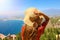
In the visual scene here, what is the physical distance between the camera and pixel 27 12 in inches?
184

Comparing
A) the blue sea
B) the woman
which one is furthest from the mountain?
the blue sea

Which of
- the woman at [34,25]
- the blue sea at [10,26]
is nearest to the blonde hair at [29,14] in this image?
the woman at [34,25]

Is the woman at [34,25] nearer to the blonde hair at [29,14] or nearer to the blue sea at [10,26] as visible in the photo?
the blonde hair at [29,14]

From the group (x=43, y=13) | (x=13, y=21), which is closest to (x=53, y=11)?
(x=43, y=13)

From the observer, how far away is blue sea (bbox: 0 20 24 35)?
4.73m

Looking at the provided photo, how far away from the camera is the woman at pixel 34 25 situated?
462 cm

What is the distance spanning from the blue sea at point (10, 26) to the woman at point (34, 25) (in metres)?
0.11

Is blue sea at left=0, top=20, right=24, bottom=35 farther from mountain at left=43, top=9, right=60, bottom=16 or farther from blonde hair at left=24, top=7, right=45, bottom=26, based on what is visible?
mountain at left=43, top=9, right=60, bottom=16

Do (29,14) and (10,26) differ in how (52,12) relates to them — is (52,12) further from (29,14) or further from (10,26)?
(10,26)

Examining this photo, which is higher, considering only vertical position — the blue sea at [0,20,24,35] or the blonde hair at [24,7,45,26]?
the blonde hair at [24,7,45,26]

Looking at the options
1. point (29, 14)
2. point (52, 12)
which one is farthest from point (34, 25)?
point (52, 12)

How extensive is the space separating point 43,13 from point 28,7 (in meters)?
0.34

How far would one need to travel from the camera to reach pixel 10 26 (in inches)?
190

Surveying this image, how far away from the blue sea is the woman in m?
0.11
